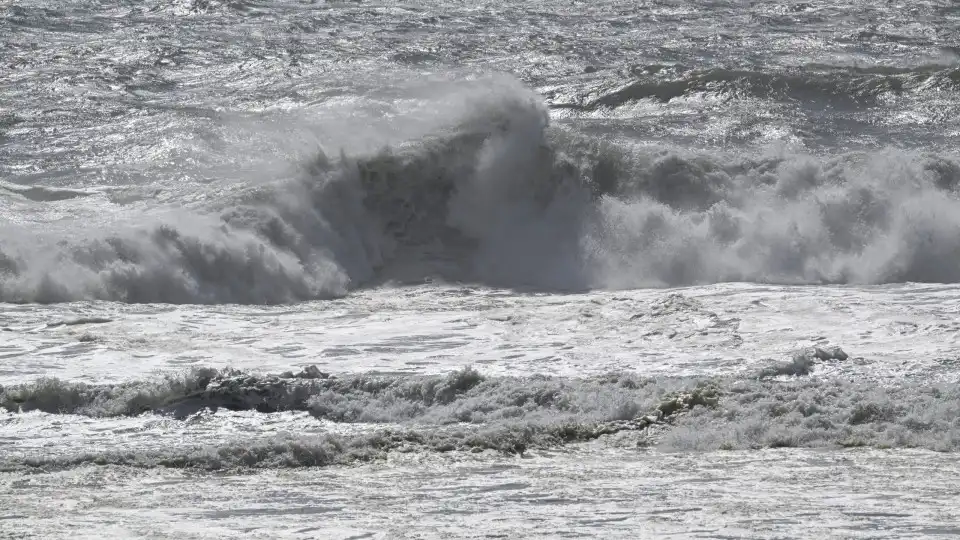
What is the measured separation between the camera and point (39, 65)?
71.1 feet

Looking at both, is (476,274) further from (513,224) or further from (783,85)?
(783,85)

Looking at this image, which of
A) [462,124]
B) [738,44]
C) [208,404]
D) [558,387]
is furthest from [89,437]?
[738,44]

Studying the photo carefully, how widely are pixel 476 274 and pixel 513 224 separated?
141 cm

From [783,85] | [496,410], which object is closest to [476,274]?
[496,410]

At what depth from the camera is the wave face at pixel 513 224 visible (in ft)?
42.2

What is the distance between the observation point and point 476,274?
1389 centimetres

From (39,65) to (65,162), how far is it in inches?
239

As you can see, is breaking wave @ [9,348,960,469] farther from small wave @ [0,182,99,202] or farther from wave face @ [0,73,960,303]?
small wave @ [0,182,99,202]

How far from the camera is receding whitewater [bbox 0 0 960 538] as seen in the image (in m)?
7.07

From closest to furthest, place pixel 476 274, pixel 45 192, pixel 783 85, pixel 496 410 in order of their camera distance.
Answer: pixel 496 410, pixel 476 274, pixel 45 192, pixel 783 85

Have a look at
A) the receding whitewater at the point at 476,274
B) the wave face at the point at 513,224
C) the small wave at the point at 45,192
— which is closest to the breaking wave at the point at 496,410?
the receding whitewater at the point at 476,274

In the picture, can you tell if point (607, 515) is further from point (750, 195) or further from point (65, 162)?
point (65, 162)

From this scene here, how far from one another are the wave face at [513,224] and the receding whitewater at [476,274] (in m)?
0.04

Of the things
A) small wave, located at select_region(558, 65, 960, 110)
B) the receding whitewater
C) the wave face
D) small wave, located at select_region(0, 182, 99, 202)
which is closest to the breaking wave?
the receding whitewater
